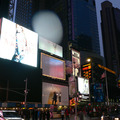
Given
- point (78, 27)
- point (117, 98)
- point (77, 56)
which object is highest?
point (78, 27)

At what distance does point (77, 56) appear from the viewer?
10888 centimetres

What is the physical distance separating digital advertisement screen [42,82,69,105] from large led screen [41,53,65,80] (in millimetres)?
4109

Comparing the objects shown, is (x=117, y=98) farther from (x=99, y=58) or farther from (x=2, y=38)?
(x=2, y=38)

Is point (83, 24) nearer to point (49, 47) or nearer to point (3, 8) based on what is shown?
point (3, 8)

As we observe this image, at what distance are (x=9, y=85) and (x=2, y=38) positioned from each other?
13.3 m

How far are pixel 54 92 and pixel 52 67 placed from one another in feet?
31.9

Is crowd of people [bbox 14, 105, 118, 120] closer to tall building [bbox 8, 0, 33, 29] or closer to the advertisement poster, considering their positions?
the advertisement poster

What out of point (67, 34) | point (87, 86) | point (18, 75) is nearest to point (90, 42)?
point (67, 34)

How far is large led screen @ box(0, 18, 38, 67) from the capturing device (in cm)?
4364

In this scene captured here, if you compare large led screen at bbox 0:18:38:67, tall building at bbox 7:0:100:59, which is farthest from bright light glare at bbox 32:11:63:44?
large led screen at bbox 0:18:38:67

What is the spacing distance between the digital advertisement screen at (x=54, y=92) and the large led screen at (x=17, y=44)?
14781 millimetres

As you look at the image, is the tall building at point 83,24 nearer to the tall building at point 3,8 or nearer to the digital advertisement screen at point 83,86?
the tall building at point 3,8

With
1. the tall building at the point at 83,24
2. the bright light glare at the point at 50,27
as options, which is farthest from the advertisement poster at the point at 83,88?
the tall building at the point at 83,24

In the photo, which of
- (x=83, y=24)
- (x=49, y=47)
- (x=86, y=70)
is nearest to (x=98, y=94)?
(x=86, y=70)
